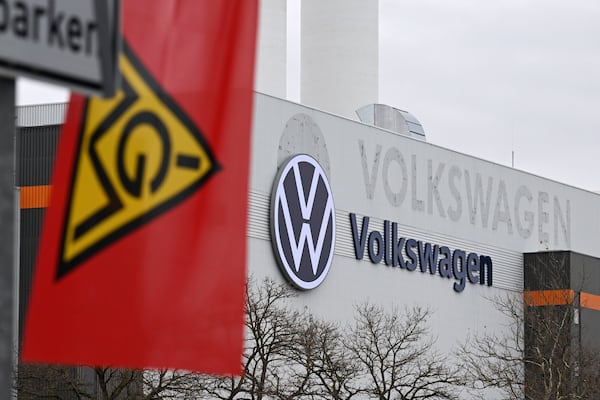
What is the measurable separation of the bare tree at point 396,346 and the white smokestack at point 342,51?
2765cm

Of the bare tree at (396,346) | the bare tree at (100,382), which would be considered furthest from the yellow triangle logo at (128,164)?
the bare tree at (396,346)

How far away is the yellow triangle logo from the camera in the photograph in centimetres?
863

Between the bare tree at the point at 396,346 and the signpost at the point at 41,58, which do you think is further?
the bare tree at the point at 396,346

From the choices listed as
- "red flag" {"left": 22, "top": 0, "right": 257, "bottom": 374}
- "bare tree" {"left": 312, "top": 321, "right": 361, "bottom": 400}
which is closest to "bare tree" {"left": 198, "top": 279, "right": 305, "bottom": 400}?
"bare tree" {"left": 312, "top": 321, "right": 361, "bottom": 400}

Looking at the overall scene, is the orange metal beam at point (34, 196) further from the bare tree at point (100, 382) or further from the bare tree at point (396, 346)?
the bare tree at point (396, 346)

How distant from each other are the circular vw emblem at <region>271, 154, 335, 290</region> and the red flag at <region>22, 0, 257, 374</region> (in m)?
44.2

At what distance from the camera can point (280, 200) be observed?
54.5m

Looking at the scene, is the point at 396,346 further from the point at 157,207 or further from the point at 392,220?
the point at 157,207

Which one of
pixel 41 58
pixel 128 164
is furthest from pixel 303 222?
pixel 41 58

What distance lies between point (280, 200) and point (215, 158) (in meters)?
45.2

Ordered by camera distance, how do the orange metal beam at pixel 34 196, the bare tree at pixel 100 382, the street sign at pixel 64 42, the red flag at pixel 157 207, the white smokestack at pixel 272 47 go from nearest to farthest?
the street sign at pixel 64 42, the red flag at pixel 157 207, the bare tree at pixel 100 382, the orange metal beam at pixel 34 196, the white smokestack at pixel 272 47

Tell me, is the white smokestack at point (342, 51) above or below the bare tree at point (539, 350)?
above

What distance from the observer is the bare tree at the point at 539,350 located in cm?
5288

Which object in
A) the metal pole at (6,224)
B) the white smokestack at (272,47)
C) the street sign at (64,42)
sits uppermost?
the white smokestack at (272,47)
